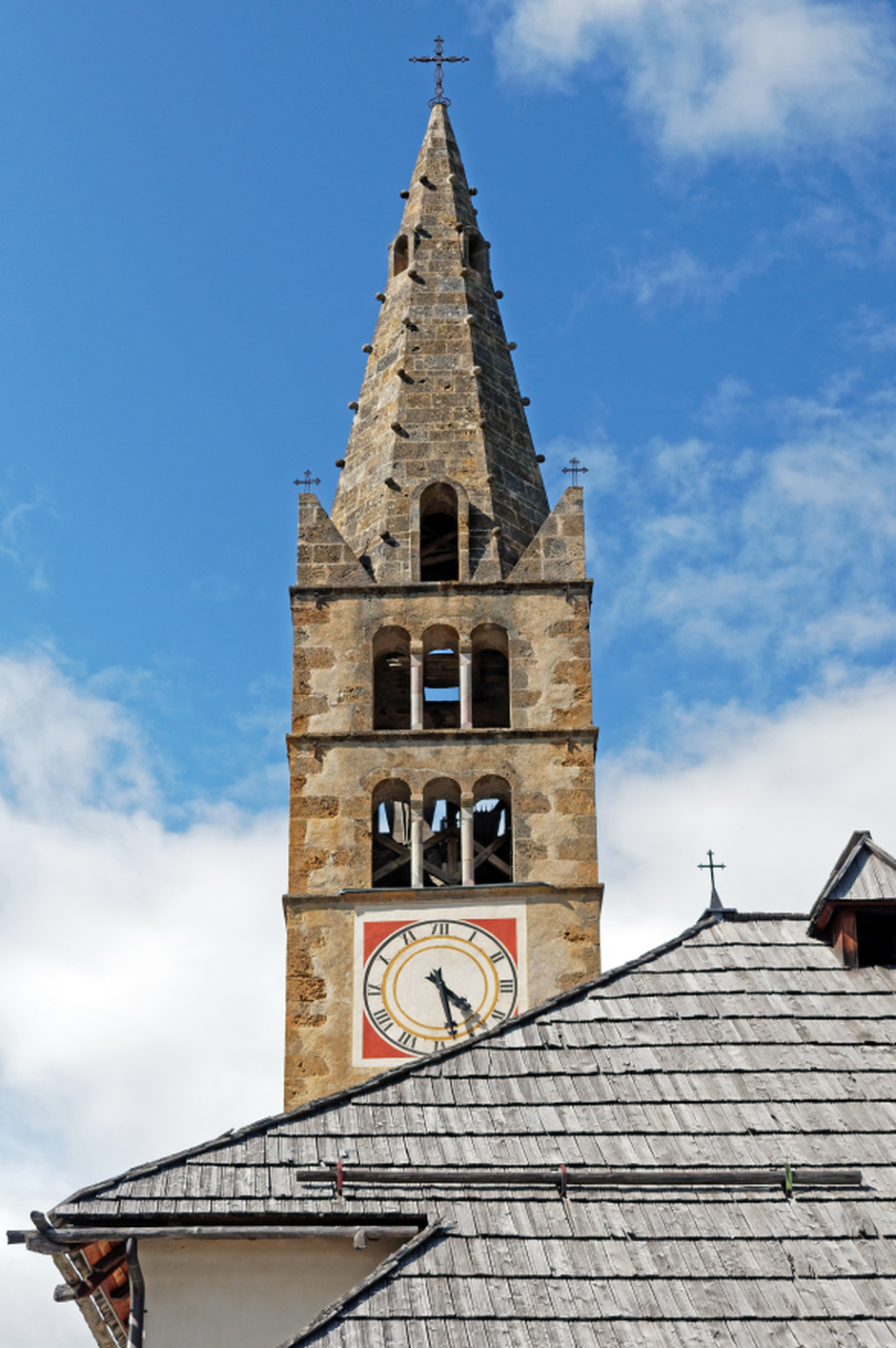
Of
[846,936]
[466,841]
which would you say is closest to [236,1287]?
[846,936]

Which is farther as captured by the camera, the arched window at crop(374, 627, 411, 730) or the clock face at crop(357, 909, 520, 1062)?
the arched window at crop(374, 627, 411, 730)

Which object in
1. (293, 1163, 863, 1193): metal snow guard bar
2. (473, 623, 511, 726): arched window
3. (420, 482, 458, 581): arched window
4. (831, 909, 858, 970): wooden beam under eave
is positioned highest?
(420, 482, 458, 581): arched window

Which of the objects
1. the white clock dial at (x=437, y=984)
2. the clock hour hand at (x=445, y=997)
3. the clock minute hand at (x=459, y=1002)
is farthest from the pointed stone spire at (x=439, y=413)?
the clock minute hand at (x=459, y=1002)

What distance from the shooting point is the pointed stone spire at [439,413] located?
90.3 ft

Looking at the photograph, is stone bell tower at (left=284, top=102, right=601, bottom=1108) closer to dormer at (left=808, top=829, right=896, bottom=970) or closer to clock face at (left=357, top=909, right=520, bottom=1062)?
clock face at (left=357, top=909, right=520, bottom=1062)

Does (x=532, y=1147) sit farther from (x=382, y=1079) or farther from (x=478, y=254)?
(x=478, y=254)

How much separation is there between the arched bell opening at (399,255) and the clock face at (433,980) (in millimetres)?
11047

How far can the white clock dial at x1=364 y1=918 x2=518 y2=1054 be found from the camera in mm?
23359

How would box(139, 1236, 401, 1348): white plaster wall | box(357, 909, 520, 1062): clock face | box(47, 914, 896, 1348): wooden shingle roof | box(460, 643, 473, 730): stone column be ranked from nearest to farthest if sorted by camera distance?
box(47, 914, 896, 1348): wooden shingle roof < box(139, 1236, 401, 1348): white plaster wall < box(357, 909, 520, 1062): clock face < box(460, 643, 473, 730): stone column

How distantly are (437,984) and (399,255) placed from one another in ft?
40.1

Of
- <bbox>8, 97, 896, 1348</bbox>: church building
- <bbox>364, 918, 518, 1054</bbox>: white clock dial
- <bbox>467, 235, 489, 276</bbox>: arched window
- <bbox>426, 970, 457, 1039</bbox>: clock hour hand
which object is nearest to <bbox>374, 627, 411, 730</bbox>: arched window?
<bbox>8, 97, 896, 1348</bbox>: church building

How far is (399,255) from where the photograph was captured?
31.5 metres

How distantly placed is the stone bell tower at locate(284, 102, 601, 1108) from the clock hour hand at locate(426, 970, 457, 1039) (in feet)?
0.08

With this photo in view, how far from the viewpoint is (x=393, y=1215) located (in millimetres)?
13516
